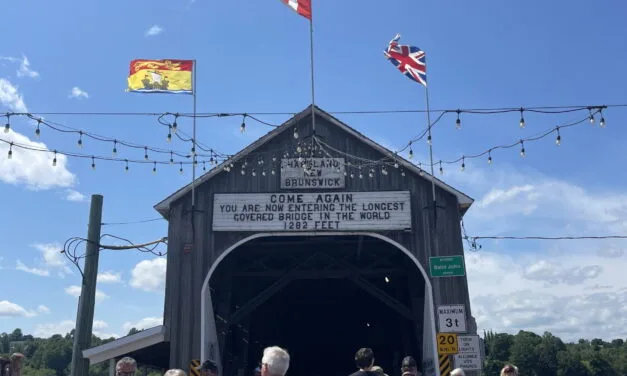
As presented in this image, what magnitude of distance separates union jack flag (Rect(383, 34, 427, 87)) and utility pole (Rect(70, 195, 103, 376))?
7850 millimetres

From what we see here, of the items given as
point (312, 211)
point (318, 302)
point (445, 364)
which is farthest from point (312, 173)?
point (318, 302)

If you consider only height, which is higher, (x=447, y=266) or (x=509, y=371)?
(x=447, y=266)

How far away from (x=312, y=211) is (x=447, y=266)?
3369 mm

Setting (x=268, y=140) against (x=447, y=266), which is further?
(x=268, y=140)

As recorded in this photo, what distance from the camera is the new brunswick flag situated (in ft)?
43.8

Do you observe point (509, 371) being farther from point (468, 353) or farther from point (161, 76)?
point (161, 76)

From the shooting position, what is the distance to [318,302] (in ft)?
78.3

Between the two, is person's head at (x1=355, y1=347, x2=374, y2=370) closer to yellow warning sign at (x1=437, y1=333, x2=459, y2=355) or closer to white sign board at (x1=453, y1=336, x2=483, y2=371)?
yellow warning sign at (x1=437, y1=333, x2=459, y2=355)

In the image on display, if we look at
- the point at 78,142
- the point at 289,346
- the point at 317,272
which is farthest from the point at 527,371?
the point at 78,142

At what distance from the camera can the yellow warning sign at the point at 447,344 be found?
42.0 feet

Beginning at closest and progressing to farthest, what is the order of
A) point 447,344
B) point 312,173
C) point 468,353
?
point 447,344
point 468,353
point 312,173

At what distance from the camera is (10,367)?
792cm

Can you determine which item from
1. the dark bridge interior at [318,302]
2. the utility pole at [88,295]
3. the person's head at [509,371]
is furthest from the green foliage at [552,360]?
the person's head at [509,371]

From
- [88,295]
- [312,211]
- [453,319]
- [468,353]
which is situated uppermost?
[312,211]
